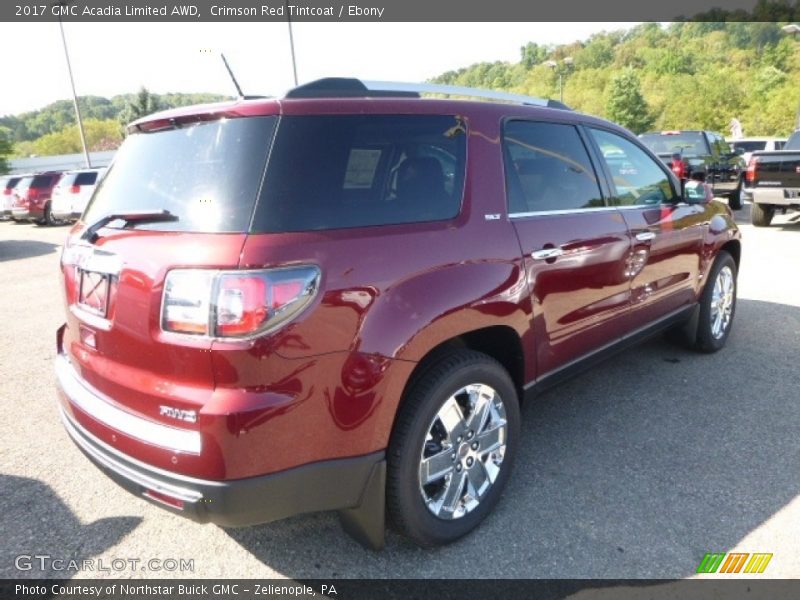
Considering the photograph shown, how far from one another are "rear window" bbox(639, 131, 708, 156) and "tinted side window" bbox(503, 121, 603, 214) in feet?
34.5

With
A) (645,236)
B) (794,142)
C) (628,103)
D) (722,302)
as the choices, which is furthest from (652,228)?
(628,103)

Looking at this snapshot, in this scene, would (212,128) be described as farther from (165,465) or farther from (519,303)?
(519,303)

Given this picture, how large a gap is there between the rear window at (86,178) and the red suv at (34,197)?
1966 mm

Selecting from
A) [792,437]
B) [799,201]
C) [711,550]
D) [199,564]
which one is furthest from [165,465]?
[799,201]

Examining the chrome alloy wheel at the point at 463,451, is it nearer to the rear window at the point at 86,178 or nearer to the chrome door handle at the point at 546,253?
the chrome door handle at the point at 546,253

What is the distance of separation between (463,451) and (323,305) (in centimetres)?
103

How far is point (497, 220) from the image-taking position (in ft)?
8.26

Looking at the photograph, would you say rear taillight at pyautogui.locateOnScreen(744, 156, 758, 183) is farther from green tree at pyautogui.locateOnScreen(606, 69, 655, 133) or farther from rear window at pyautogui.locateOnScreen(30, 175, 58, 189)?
green tree at pyautogui.locateOnScreen(606, 69, 655, 133)

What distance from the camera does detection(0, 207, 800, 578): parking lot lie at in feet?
7.72

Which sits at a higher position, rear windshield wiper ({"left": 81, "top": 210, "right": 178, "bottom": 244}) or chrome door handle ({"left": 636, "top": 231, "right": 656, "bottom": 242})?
rear windshield wiper ({"left": 81, "top": 210, "right": 178, "bottom": 244})

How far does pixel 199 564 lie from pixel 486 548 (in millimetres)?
1213

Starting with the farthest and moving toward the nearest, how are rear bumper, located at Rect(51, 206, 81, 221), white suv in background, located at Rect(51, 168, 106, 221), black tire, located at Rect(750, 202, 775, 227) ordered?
rear bumper, located at Rect(51, 206, 81, 221) → white suv in background, located at Rect(51, 168, 106, 221) → black tire, located at Rect(750, 202, 775, 227)

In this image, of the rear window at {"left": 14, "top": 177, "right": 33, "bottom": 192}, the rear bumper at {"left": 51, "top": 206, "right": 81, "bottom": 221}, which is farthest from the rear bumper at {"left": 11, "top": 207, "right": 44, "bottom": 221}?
the rear bumper at {"left": 51, "top": 206, "right": 81, "bottom": 221}

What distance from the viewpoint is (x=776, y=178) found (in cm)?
998
